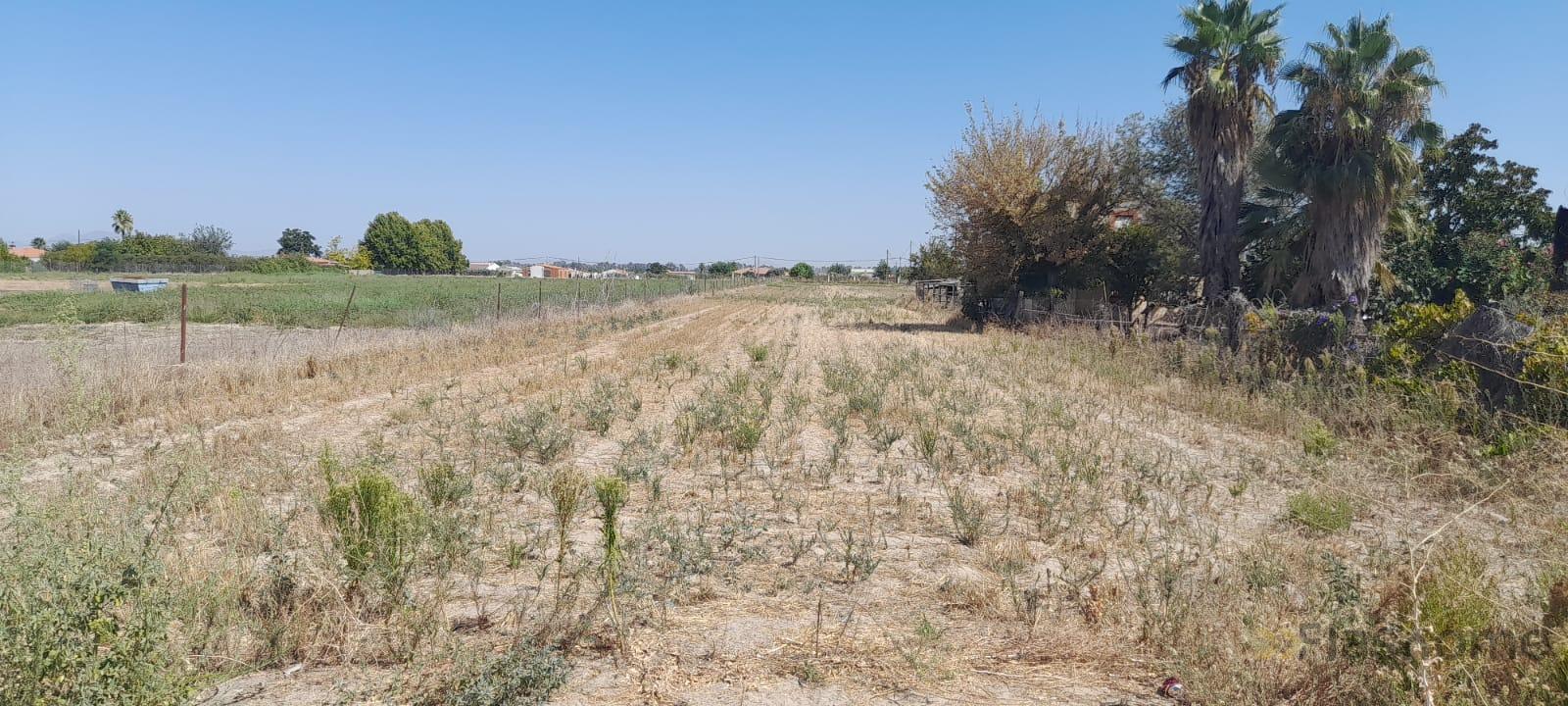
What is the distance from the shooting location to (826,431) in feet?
29.3

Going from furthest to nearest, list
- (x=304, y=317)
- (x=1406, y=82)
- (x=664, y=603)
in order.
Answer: (x=304, y=317), (x=1406, y=82), (x=664, y=603)

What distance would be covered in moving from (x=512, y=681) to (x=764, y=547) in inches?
82.0

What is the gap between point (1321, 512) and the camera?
543 centimetres

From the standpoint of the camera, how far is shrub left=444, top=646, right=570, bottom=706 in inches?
122

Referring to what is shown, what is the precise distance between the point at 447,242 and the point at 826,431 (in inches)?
5411

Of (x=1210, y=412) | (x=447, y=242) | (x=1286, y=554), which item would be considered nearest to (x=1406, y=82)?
(x=1210, y=412)

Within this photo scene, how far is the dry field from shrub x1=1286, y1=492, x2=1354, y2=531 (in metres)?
0.03

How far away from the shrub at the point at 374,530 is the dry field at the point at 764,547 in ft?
0.05

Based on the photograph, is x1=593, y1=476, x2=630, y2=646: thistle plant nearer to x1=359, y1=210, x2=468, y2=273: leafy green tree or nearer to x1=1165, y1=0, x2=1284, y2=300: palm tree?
x1=1165, y1=0, x2=1284, y2=300: palm tree

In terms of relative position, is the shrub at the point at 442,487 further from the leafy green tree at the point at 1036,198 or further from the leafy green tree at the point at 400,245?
the leafy green tree at the point at 400,245

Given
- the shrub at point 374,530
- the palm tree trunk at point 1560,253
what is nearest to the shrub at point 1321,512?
the shrub at point 374,530

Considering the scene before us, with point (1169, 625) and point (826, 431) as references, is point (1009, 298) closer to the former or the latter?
point (826, 431)

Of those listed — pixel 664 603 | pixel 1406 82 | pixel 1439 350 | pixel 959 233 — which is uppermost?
pixel 1406 82

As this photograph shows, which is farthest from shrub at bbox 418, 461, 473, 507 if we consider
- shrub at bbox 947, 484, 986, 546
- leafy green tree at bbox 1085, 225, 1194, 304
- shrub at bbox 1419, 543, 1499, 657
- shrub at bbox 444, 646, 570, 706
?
leafy green tree at bbox 1085, 225, 1194, 304
